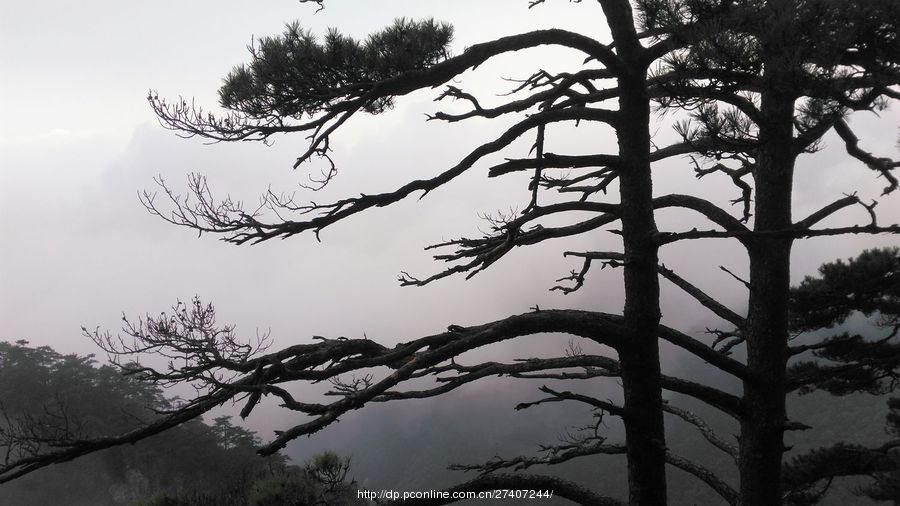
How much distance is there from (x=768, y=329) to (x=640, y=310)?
2.09 m

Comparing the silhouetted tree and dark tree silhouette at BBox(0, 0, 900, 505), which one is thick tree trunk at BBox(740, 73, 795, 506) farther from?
the silhouetted tree

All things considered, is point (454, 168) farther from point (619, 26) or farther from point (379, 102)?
point (379, 102)

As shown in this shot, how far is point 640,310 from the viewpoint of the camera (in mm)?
4074

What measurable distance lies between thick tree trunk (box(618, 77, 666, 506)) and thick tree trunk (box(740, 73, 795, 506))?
1.61 m

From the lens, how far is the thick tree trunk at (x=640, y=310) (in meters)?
4.07

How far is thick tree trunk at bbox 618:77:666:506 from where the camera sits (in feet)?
13.4

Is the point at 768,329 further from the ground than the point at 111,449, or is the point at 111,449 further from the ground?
the point at 768,329

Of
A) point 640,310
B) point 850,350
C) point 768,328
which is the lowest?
point 640,310

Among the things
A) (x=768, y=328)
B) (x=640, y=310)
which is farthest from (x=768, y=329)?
(x=640, y=310)

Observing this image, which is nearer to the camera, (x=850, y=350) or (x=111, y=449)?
(x=850, y=350)

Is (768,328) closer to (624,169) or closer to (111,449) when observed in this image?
(624,169)

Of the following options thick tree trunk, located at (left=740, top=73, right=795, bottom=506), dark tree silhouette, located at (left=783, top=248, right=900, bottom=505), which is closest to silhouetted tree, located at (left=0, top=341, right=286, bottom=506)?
dark tree silhouette, located at (left=783, top=248, right=900, bottom=505)

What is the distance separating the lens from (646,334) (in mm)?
4062

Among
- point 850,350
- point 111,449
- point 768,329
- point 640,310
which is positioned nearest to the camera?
point 640,310
